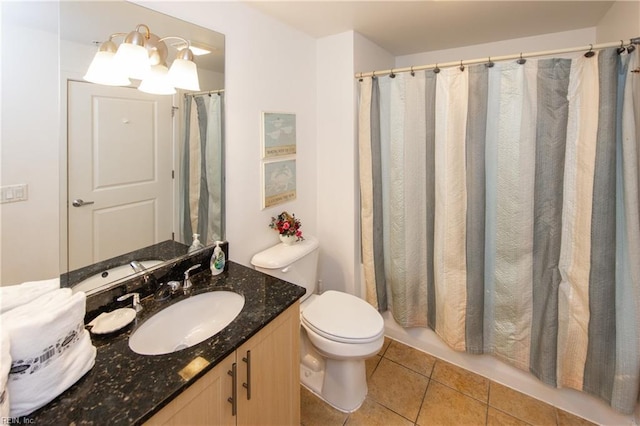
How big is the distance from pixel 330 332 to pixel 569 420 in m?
1.37

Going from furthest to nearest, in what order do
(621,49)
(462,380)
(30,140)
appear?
(462,380) < (621,49) < (30,140)

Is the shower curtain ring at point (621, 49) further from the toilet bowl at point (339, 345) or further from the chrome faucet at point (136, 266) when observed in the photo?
the chrome faucet at point (136, 266)

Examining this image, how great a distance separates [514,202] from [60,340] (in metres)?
1.95

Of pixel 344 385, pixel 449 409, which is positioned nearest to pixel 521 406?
pixel 449 409

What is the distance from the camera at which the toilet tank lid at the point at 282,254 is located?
1.74 metres

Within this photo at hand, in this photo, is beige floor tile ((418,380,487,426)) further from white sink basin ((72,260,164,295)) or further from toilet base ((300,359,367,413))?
white sink basin ((72,260,164,295))

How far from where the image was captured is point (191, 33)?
143cm

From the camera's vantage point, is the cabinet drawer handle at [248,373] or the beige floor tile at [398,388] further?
the beige floor tile at [398,388]

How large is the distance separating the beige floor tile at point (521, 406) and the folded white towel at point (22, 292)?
2136 millimetres

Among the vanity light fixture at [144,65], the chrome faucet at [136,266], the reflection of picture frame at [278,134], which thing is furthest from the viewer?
the reflection of picture frame at [278,134]

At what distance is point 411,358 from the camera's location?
6.90 feet

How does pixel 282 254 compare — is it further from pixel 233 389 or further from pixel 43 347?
pixel 43 347

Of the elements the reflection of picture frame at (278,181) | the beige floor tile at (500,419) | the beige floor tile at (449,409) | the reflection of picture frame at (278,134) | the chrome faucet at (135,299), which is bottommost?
the beige floor tile at (500,419)

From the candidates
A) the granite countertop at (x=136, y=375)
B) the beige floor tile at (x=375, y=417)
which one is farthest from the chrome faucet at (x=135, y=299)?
the beige floor tile at (x=375, y=417)
